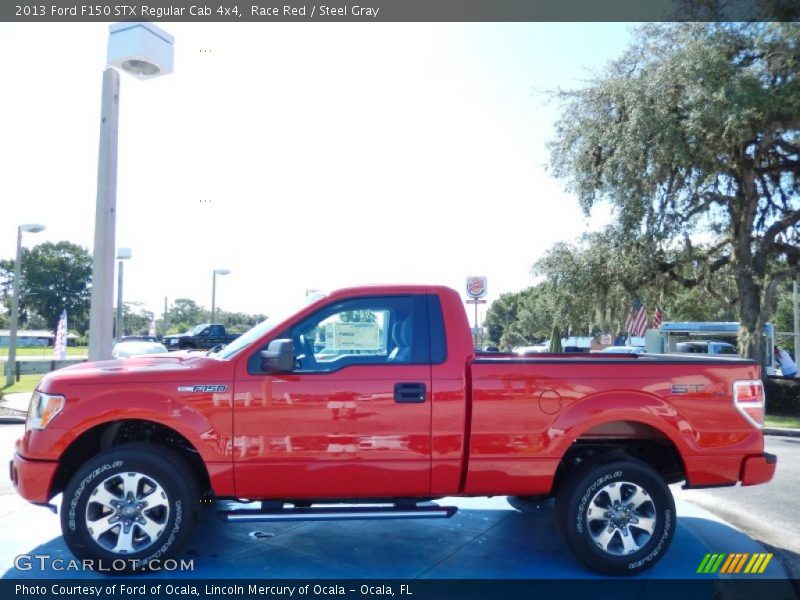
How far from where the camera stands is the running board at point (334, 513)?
4559mm

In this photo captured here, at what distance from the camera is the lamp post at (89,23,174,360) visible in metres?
9.03

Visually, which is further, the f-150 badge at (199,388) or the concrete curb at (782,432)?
the concrete curb at (782,432)

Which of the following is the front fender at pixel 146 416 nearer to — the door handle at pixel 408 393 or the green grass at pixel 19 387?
the door handle at pixel 408 393

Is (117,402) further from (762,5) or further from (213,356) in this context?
(762,5)

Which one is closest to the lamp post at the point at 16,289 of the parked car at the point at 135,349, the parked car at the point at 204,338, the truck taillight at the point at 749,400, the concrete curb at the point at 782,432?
the parked car at the point at 135,349

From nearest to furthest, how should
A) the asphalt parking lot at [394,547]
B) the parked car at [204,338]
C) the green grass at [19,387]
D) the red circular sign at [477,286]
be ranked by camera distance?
the asphalt parking lot at [394,547] → the red circular sign at [477,286] → the green grass at [19,387] → the parked car at [204,338]

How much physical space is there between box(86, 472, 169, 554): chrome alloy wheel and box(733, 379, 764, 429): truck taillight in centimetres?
420

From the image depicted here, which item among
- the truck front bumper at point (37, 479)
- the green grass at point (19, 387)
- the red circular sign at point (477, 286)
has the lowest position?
the green grass at point (19, 387)

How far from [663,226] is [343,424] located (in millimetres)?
15542

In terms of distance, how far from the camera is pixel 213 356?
16.4 feet

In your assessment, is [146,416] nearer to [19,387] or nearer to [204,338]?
[19,387]

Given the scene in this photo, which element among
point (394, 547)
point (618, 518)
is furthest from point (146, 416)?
point (618, 518)

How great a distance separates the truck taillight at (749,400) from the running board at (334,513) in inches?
89.5

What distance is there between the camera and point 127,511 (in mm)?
4438
